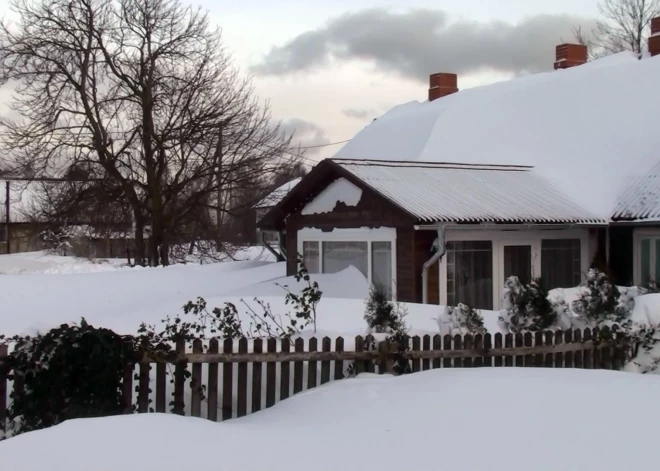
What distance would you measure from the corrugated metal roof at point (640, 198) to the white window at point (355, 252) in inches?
220

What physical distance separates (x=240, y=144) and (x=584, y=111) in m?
12.6

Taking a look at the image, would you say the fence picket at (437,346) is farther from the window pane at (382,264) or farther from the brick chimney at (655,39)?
the brick chimney at (655,39)

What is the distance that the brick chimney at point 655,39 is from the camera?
24.2 m

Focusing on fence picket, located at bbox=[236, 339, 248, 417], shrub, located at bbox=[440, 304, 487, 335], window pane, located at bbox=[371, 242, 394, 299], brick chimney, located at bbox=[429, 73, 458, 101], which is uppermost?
brick chimney, located at bbox=[429, 73, 458, 101]

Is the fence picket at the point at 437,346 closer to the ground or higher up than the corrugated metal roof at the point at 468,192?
closer to the ground

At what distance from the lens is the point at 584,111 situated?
70.9ft

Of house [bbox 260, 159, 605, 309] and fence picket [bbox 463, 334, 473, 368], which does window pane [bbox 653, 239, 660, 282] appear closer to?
house [bbox 260, 159, 605, 309]

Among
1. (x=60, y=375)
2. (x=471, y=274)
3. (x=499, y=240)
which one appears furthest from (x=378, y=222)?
(x=60, y=375)

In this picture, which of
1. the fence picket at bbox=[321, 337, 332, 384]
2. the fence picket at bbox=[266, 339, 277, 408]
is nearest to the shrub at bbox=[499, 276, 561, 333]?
the fence picket at bbox=[321, 337, 332, 384]

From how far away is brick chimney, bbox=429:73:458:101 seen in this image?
100ft

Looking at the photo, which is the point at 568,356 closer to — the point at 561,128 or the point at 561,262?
the point at 561,262

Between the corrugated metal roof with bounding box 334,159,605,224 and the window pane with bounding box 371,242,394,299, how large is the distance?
4.05 ft

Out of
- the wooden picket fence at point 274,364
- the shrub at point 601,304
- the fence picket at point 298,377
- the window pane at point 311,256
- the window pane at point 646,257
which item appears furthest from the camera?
the window pane at point 311,256

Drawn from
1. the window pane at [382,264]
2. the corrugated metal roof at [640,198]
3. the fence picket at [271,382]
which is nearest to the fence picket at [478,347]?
the fence picket at [271,382]
